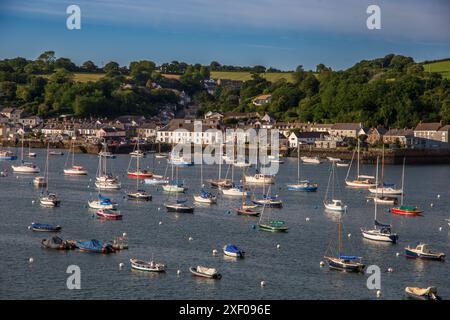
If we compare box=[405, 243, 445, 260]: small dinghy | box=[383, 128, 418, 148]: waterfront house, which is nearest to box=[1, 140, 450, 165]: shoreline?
box=[383, 128, 418, 148]: waterfront house

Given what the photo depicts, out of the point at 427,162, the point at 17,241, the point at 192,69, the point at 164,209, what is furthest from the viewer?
the point at 192,69

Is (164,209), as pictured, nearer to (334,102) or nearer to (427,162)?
(427,162)

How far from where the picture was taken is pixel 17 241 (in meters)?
17.8

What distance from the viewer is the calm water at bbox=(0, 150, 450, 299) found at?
1433 cm

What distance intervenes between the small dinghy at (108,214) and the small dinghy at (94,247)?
13.2ft

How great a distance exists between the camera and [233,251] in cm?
1662

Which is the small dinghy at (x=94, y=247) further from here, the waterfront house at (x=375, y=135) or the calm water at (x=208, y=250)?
the waterfront house at (x=375, y=135)

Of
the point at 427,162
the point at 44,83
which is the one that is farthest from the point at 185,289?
the point at 44,83

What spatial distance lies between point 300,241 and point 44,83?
2085 inches

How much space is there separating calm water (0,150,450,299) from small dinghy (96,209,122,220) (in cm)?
19

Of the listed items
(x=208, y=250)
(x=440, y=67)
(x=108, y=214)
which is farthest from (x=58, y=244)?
(x=440, y=67)

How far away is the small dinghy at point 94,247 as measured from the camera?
16672 mm

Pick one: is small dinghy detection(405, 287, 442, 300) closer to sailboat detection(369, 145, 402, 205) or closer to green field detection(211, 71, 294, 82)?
sailboat detection(369, 145, 402, 205)

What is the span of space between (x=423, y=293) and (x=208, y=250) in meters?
4.87
